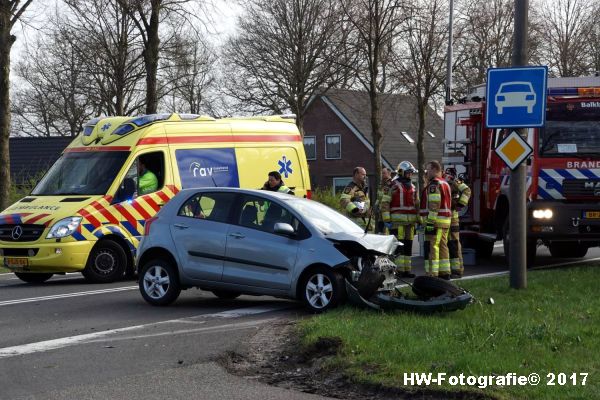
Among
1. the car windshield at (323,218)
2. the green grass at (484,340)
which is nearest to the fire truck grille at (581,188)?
the green grass at (484,340)

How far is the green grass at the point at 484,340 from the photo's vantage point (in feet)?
22.1

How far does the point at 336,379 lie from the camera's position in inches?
277

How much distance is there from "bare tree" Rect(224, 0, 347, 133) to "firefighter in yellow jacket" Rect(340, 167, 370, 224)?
68.5ft

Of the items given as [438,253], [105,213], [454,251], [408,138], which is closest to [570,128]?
[454,251]

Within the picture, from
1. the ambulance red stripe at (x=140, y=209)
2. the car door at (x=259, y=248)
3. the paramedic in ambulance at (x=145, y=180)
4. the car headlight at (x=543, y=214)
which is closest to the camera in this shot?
the car door at (x=259, y=248)

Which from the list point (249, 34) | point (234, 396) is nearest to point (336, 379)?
point (234, 396)

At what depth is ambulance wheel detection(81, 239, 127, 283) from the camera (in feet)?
47.9

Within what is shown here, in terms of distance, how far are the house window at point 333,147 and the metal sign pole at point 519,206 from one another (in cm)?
4022

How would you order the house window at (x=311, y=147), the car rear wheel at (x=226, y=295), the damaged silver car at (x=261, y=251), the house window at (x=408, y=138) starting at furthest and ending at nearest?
the house window at (x=408, y=138), the house window at (x=311, y=147), the car rear wheel at (x=226, y=295), the damaged silver car at (x=261, y=251)

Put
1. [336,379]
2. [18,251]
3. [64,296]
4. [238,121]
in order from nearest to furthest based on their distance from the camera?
[336,379]
[64,296]
[18,251]
[238,121]

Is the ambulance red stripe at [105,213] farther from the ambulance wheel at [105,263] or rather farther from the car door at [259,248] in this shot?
the car door at [259,248]

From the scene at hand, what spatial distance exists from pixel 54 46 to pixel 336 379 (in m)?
37.8

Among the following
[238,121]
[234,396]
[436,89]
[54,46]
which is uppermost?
[54,46]

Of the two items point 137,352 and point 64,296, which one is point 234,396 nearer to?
point 137,352
